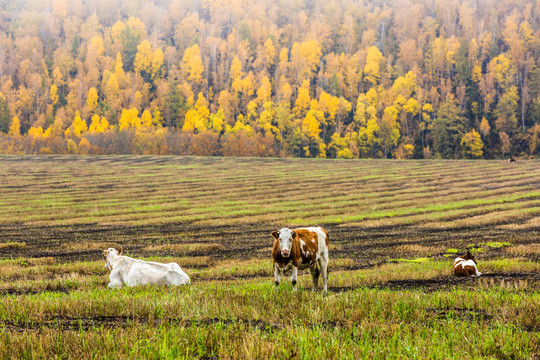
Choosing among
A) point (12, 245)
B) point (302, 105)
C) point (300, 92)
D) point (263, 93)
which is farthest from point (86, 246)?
point (263, 93)

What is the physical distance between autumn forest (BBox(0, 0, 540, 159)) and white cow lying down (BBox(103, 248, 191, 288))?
92615 millimetres

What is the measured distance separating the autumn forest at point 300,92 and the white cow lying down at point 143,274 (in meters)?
92.6

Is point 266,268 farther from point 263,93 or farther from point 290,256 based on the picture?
point 263,93

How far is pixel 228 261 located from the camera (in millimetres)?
17797

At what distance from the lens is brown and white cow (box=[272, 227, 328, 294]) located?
949 cm

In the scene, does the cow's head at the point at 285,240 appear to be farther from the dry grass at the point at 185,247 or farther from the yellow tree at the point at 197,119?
the yellow tree at the point at 197,119

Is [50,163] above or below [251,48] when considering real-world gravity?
below

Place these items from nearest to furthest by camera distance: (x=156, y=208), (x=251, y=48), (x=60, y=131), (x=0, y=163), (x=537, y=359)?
(x=537, y=359)
(x=156, y=208)
(x=0, y=163)
(x=60, y=131)
(x=251, y=48)

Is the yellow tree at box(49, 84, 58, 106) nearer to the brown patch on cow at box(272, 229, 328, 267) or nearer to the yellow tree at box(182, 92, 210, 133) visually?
the yellow tree at box(182, 92, 210, 133)

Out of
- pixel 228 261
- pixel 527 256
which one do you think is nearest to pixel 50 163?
pixel 228 261

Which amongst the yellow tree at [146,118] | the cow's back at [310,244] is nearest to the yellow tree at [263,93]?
the yellow tree at [146,118]

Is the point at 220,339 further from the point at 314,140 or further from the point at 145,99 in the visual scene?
the point at 145,99

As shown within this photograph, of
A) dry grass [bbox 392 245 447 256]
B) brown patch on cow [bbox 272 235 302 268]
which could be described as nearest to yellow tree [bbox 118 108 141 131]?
dry grass [bbox 392 245 447 256]

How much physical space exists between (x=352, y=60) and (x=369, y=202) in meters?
124
